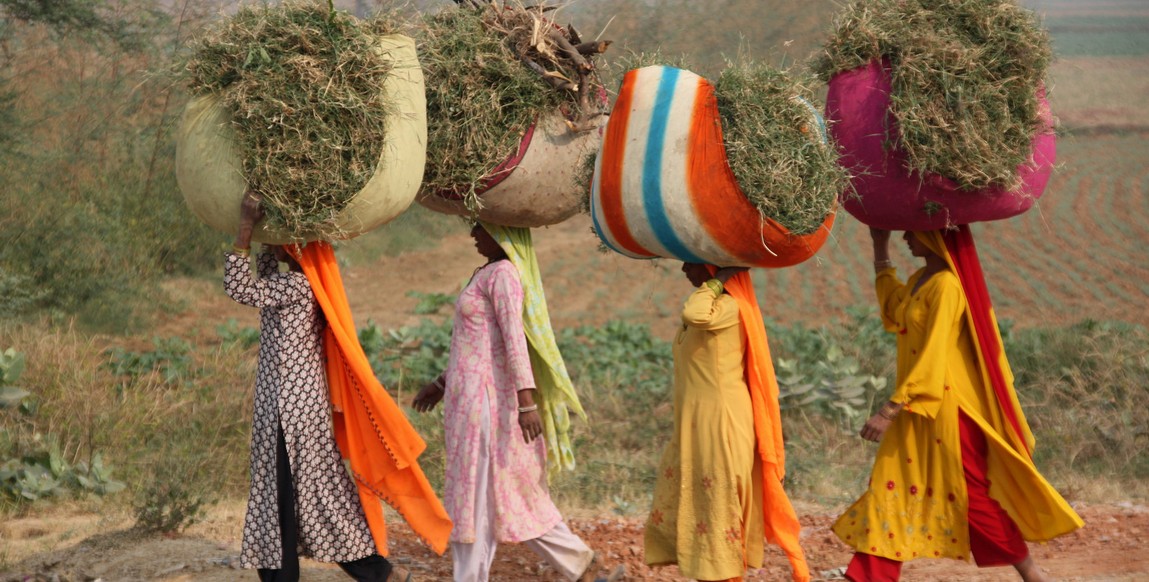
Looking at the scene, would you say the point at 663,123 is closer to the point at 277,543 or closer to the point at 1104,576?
the point at 277,543

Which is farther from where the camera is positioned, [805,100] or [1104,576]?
[1104,576]

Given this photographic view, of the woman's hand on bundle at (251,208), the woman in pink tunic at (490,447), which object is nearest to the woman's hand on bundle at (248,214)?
the woman's hand on bundle at (251,208)

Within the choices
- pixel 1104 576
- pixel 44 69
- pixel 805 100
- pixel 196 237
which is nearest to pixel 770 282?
pixel 196 237

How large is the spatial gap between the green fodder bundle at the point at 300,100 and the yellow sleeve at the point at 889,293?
91.5 inches

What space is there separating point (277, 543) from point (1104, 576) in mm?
3787

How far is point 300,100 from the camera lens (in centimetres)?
415

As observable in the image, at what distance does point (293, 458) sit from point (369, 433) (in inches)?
12.5

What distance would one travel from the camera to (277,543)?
4.62 m

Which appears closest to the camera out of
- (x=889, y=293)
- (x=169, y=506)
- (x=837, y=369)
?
(x=889, y=293)

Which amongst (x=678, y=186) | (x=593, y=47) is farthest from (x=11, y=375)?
(x=678, y=186)

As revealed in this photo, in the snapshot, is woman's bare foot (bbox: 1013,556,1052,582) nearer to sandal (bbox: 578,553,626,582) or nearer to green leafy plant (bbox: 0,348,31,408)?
sandal (bbox: 578,553,626,582)

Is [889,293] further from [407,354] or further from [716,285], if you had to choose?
[407,354]

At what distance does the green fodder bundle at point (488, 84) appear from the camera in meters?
4.55

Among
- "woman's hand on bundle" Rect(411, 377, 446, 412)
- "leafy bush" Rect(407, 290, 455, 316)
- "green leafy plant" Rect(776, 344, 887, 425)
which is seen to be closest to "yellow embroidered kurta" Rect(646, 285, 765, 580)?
"woman's hand on bundle" Rect(411, 377, 446, 412)
